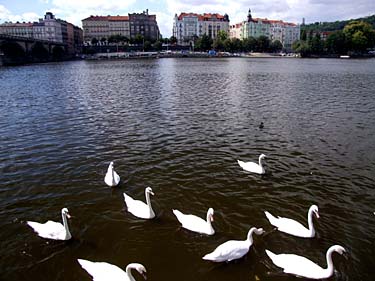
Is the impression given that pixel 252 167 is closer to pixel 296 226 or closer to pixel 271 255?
pixel 296 226

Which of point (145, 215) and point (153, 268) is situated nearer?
point (153, 268)

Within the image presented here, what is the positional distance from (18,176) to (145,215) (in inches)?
282

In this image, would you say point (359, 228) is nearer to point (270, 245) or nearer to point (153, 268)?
point (270, 245)

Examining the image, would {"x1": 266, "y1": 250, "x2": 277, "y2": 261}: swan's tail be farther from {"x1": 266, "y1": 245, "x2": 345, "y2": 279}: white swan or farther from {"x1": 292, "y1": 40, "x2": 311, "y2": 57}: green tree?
{"x1": 292, "y1": 40, "x2": 311, "y2": 57}: green tree

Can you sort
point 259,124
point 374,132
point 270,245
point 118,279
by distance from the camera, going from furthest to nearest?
point 259,124 < point 374,132 < point 270,245 < point 118,279

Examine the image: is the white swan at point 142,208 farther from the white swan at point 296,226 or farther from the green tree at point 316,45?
the green tree at point 316,45

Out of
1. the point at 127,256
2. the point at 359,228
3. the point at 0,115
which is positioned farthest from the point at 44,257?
the point at 0,115

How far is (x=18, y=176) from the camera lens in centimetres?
1488

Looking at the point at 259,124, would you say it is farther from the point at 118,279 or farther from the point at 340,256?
the point at 118,279

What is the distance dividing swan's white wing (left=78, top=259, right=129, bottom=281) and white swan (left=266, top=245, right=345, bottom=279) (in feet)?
13.6

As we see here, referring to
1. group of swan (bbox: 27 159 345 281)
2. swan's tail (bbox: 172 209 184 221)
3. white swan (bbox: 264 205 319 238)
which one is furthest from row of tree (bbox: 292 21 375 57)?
swan's tail (bbox: 172 209 184 221)

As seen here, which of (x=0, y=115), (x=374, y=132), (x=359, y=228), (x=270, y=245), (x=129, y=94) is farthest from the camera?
(x=129, y=94)

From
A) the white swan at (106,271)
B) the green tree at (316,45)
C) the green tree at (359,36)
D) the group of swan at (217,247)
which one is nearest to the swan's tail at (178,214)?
the group of swan at (217,247)

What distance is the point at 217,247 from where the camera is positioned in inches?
382
